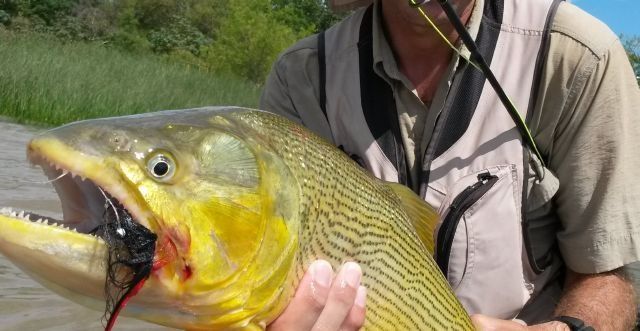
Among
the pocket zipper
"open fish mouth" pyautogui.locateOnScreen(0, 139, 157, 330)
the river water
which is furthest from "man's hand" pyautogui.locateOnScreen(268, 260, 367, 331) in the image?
the river water

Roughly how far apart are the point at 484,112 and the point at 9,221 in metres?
2.00

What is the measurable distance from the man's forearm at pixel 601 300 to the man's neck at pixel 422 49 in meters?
0.92

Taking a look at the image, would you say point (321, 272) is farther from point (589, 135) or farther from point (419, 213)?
point (589, 135)

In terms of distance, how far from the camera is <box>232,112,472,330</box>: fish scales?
6.29ft

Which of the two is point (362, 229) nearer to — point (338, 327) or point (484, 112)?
point (338, 327)

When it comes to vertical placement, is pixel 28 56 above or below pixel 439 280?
below

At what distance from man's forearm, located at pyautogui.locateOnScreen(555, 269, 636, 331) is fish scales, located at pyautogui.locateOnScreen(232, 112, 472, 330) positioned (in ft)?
2.65

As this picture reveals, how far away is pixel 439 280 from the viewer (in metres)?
2.27

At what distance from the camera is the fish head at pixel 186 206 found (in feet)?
5.13

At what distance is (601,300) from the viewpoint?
2.88 metres

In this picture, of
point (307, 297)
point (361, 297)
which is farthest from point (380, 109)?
point (307, 297)

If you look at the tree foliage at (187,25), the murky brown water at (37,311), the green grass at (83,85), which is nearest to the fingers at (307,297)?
the murky brown water at (37,311)

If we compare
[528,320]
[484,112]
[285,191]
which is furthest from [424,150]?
[285,191]

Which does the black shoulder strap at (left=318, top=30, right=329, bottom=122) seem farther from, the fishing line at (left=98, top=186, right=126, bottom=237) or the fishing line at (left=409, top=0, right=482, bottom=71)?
the fishing line at (left=98, top=186, right=126, bottom=237)
